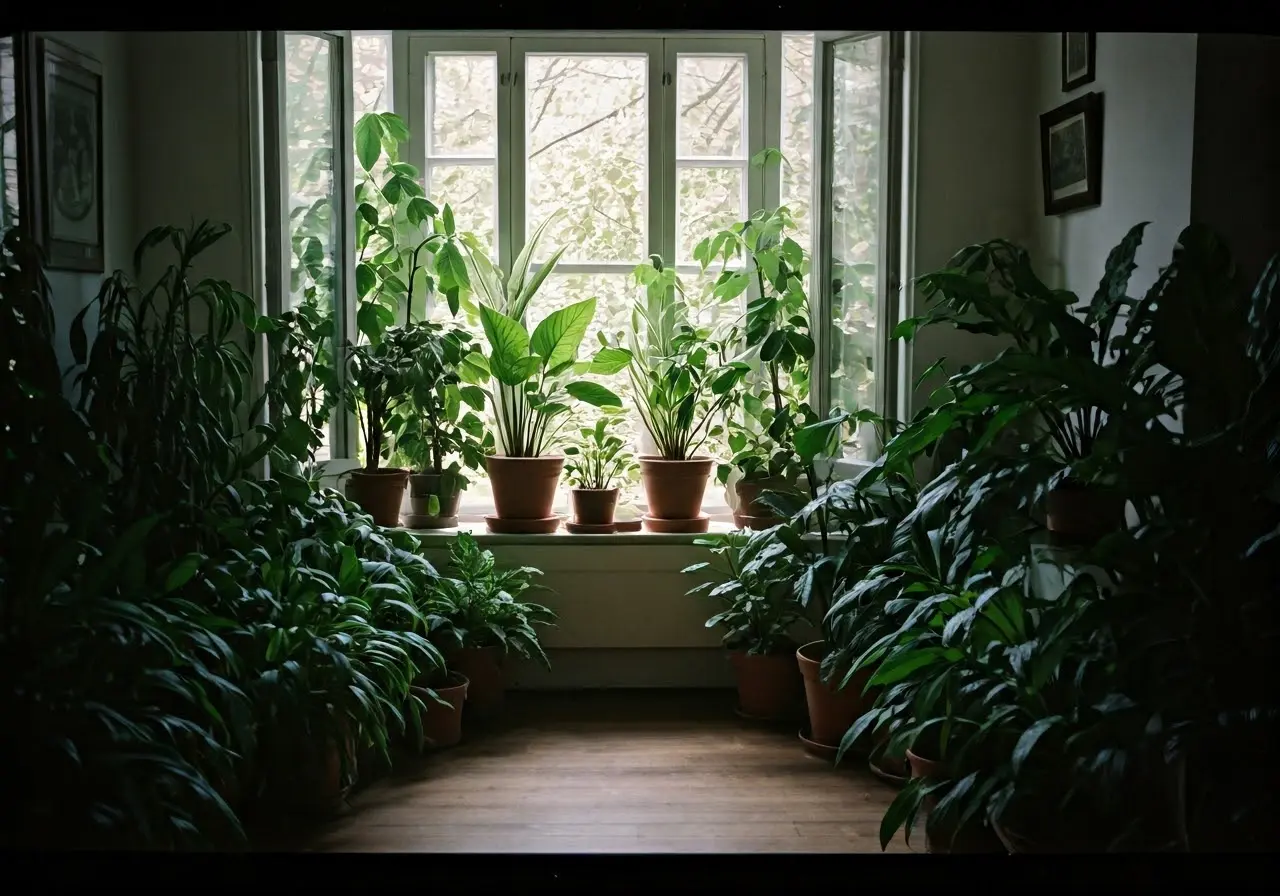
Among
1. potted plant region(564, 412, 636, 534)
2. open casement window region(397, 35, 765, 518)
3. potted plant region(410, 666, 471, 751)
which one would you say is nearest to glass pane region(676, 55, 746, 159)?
open casement window region(397, 35, 765, 518)

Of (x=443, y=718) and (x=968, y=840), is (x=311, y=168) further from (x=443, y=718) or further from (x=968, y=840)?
(x=968, y=840)

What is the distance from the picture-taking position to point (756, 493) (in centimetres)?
375

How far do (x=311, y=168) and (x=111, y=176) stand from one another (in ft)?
2.01

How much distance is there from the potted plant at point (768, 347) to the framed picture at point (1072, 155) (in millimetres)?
852

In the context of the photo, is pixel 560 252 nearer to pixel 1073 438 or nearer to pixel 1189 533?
pixel 1073 438

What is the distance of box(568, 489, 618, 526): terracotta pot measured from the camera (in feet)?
12.6

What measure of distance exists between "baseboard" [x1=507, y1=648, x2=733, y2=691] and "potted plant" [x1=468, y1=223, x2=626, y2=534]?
1.47 ft

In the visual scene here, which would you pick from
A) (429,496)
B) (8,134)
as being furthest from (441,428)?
(8,134)

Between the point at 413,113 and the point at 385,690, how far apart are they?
212cm

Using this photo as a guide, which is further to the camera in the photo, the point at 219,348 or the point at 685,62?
the point at 685,62

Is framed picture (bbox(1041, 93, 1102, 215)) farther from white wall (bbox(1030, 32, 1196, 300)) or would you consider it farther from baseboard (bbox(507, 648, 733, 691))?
baseboard (bbox(507, 648, 733, 691))

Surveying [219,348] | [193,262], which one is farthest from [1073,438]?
[193,262]

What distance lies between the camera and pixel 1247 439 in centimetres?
201

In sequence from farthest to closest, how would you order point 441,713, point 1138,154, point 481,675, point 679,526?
1. point 679,526
2. point 481,675
3. point 441,713
4. point 1138,154
